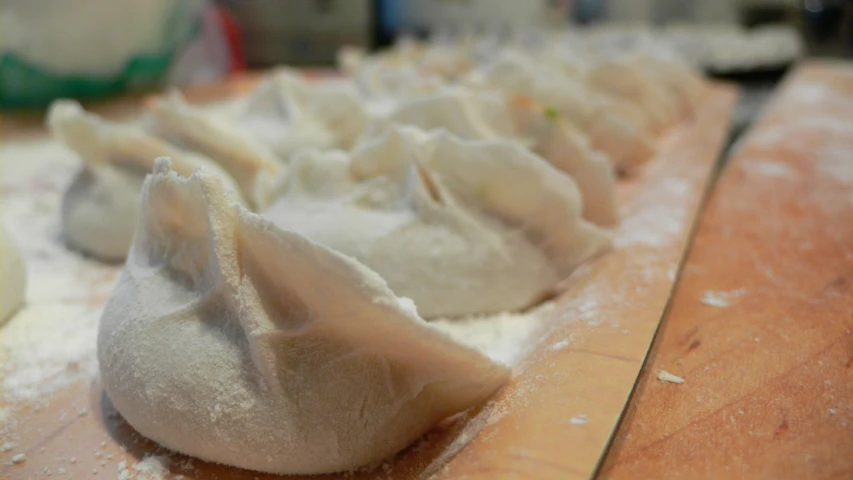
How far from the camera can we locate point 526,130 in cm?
189

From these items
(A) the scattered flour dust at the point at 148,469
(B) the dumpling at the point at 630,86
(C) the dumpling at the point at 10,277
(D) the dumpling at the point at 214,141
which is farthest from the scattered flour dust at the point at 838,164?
(C) the dumpling at the point at 10,277

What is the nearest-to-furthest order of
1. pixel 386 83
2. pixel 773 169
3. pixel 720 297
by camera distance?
pixel 720 297, pixel 773 169, pixel 386 83

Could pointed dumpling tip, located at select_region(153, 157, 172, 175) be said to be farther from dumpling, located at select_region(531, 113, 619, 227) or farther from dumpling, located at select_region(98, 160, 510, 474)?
dumpling, located at select_region(531, 113, 619, 227)

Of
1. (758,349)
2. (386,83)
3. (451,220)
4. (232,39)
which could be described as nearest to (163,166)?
(451,220)

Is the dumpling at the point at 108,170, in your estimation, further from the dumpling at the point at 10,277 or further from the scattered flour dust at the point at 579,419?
the scattered flour dust at the point at 579,419

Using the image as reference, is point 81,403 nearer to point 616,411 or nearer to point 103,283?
point 103,283

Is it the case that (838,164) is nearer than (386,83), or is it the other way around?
(838,164)

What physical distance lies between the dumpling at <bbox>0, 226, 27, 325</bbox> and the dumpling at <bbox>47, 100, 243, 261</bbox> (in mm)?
300

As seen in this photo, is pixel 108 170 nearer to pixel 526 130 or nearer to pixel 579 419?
pixel 526 130

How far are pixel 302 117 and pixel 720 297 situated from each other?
165cm

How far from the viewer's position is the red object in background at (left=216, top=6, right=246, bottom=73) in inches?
164

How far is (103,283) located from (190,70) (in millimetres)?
2803

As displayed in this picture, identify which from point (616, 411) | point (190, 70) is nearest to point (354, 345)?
point (616, 411)

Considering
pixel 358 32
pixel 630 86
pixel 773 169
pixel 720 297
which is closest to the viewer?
pixel 720 297
